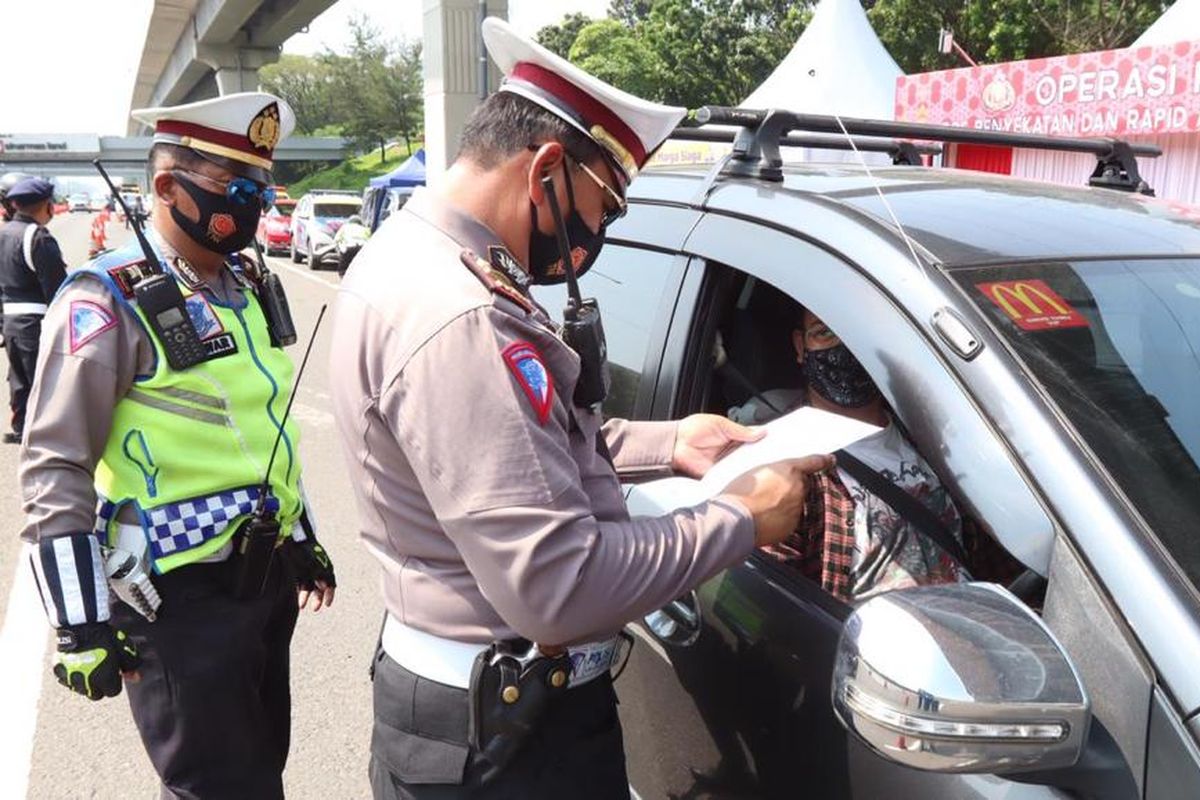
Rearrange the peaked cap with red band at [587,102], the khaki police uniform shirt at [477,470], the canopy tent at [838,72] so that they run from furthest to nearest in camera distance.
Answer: the canopy tent at [838,72], the peaked cap with red band at [587,102], the khaki police uniform shirt at [477,470]

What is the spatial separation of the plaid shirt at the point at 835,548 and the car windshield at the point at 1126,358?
1.35 ft

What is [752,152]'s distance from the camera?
199 centimetres

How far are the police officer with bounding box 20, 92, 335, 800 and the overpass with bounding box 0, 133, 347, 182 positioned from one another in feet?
207

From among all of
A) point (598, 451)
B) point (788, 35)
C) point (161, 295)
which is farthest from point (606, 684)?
point (788, 35)

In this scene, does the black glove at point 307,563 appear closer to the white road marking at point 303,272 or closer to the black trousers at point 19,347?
the black trousers at point 19,347

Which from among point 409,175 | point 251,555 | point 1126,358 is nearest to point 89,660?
point 251,555

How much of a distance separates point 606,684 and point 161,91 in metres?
57.6

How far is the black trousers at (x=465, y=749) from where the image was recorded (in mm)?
1431

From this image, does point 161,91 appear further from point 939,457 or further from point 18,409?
point 939,457

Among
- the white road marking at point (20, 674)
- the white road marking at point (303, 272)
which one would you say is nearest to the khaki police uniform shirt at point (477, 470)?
the white road marking at point (20, 674)

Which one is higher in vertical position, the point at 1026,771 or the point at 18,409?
the point at 1026,771

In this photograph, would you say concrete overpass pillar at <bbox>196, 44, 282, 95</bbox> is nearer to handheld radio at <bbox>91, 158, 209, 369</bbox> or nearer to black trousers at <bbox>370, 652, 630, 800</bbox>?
handheld radio at <bbox>91, 158, 209, 369</bbox>

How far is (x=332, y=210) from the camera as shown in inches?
812

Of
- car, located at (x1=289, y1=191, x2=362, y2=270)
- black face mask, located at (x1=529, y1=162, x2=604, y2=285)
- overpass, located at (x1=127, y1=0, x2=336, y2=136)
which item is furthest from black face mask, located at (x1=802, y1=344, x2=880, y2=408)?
overpass, located at (x1=127, y1=0, x2=336, y2=136)
